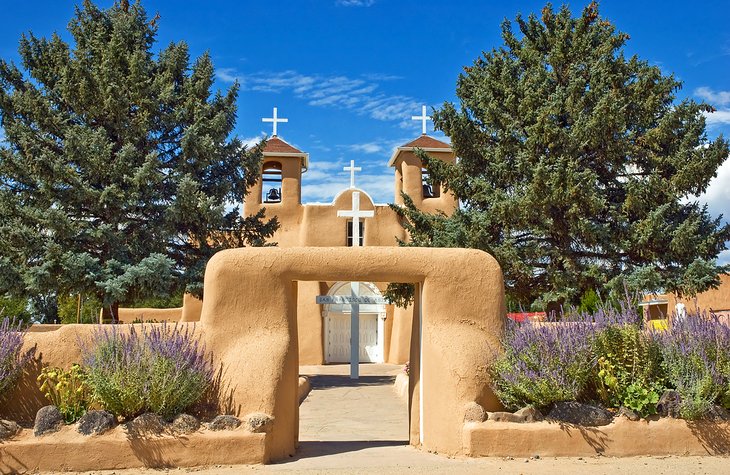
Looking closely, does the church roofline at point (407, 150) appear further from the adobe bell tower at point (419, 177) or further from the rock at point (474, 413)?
the rock at point (474, 413)

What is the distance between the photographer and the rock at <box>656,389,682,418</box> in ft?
26.2

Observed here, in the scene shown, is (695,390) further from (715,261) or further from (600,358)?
(715,261)

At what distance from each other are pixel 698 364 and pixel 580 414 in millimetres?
1617

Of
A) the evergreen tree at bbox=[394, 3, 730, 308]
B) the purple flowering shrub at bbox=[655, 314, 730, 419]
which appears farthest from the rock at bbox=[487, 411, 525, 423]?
the evergreen tree at bbox=[394, 3, 730, 308]

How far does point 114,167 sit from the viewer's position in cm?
1572

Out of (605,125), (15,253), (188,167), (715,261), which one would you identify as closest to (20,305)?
(15,253)

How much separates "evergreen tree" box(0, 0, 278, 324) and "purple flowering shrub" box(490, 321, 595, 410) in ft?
31.4

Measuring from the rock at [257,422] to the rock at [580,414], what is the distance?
3437 mm

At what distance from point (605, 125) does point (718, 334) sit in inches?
311

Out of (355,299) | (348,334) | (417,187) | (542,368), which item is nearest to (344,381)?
(355,299)

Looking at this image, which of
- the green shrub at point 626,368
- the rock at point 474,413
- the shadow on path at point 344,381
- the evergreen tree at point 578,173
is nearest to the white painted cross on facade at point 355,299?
the shadow on path at point 344,381

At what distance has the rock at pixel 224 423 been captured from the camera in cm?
761

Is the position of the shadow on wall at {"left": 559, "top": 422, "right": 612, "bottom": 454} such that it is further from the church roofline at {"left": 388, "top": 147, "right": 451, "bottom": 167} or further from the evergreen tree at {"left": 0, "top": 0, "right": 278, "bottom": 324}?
the church roofline at {"left": 388, "top": 147, "right": 451, "bottom": 167}

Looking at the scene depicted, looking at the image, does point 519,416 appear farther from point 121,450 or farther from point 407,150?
point 407,150
